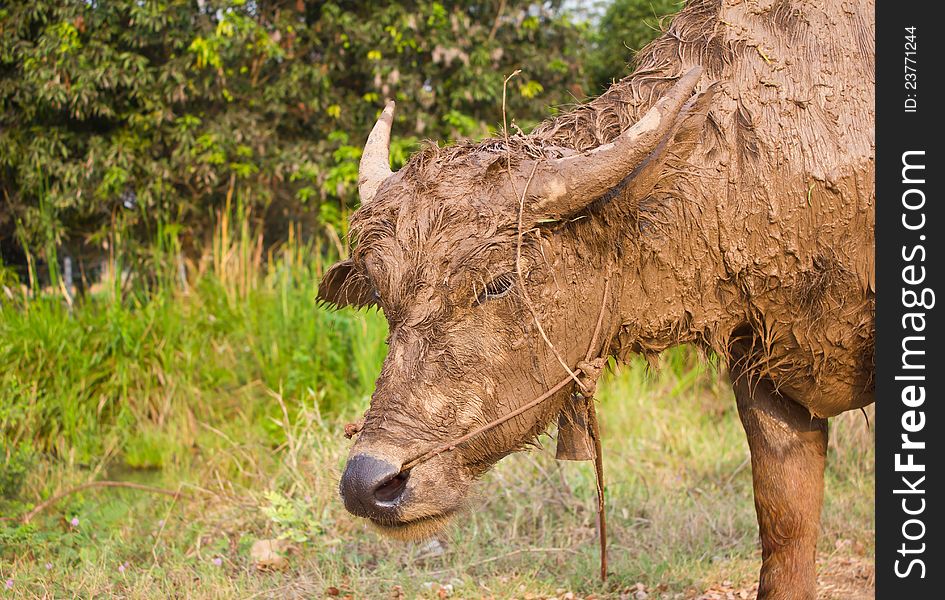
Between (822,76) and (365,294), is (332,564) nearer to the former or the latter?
(365,294)

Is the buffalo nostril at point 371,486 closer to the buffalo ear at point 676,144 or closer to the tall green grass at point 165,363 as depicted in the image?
the buffalo ear at point 676,144

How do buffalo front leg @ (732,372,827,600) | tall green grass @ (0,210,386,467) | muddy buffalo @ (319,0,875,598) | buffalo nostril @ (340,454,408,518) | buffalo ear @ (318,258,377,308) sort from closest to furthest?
buffalo nostril @ (340,454,408,518)
muddy buffalo @ (319,0,875,598)
buffalo ear @ (318,258,377,308)
buffalo front leg @ (732,372,827,600)
tall green grass @ (0,210,386,467)

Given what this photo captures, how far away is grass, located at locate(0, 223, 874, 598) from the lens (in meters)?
4.19

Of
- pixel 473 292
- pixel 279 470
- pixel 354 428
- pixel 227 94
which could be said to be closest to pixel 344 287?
pixel 354 428

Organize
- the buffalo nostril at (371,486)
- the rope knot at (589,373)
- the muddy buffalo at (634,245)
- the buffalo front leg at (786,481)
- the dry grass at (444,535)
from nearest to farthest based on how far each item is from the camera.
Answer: the buffalo nostril at (371,486) → the muddy buffalo at (634,245) → the rope knot at (589,373) → the buffalo front leg at (786,481) → the dry grass at (444,535)

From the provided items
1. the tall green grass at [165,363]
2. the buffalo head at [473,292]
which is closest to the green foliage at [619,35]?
the tall green grass at [165,363]

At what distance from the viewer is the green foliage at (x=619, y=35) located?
818 centimetres

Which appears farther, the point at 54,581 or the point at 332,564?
the point at 332,564

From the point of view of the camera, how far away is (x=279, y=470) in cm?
552

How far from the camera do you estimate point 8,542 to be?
14.1 ft

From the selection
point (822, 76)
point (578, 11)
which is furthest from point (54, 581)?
point (578, 11)

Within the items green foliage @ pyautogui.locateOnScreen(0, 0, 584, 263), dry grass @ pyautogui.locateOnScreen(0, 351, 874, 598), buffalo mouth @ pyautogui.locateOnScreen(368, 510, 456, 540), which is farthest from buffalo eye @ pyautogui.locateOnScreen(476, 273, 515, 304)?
green foliage @ pyautogui.locateOnScreen(0, 0, 584, 263)

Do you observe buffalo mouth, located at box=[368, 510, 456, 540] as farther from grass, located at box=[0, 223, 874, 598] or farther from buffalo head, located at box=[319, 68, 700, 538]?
grass, located at box=[0, 223, 874, 598]

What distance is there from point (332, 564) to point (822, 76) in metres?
3.09
